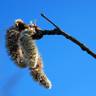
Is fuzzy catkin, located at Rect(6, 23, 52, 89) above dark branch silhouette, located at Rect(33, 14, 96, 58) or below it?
below

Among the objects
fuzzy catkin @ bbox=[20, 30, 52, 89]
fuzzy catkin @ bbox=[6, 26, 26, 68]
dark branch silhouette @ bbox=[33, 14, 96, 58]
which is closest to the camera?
dark branch silhouette @ bbox=[33, 14, 96, 58]

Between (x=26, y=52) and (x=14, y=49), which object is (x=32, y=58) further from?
(x=14, y=49)

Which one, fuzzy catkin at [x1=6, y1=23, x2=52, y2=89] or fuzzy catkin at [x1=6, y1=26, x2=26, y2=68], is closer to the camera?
fuzzy catkin at [x1=6, y1=23, x2=52, y2=89]

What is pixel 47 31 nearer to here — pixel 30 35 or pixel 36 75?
pixel 30 35

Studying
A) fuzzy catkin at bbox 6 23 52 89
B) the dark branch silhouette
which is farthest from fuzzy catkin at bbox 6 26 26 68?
the dark branch silhouette

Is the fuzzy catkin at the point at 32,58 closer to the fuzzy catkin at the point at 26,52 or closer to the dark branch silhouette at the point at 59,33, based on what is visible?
the fuzzy catkin at the point at 26,52

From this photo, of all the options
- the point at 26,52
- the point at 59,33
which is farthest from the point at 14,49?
the point at 59,33

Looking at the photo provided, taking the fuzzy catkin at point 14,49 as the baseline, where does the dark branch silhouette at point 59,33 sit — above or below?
above

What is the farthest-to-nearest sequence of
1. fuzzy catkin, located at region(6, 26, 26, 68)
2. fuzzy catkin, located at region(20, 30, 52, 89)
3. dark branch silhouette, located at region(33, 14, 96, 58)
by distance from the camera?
fuzzy catkin, located at region(6, 26, 26, 68) < fuzzy catkin, located at region(20, 30, 52, 89) < dark branch silhouette, located at region(33, 14, 96, 58)

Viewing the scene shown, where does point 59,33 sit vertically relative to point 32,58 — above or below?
above

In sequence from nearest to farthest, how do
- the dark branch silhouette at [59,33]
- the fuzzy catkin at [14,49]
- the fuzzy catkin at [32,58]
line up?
the dark branch silhouette at [59,33] → the fuzzy catkin at [32,58] → the fuzzy catkin at [14,49]

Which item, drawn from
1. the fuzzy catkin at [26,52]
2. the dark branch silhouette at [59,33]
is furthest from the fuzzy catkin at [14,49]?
→ the dark branch silhouette at [59,33]

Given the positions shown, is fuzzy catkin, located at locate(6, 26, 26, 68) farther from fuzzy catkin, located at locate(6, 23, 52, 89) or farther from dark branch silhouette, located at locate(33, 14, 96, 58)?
dark branch silhouette, located at locate(33, 14, 96, 58)

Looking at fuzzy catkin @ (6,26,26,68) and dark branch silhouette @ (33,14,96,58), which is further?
fuzzy catkin @ (6,26,26,68)
